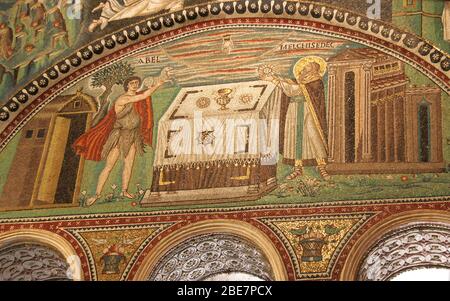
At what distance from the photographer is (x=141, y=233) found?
1588 centimetres

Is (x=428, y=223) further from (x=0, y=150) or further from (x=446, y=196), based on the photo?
(x=0, y=150)

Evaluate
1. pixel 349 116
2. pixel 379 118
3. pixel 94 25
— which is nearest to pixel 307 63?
pixel 349 116

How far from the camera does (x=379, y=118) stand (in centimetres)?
1633

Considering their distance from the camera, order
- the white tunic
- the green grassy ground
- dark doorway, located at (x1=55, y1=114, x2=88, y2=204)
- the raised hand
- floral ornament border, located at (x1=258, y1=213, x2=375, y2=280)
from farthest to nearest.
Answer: the raised hand → dark doorway, located at (x1=55, y1=114, x2=88, y2=204) → the white tunic → the green grassy ground → floral ornament border, located at (x1=258, y1=213, x2=375, y2=280)

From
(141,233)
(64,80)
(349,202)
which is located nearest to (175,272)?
(141,233)

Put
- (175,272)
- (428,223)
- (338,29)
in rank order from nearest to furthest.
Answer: (428,223)
(175,272)
(338,29)

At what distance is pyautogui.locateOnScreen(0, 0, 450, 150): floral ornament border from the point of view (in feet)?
56.1

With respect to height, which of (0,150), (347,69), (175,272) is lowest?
(175,272)

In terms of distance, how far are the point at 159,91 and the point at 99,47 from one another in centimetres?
132

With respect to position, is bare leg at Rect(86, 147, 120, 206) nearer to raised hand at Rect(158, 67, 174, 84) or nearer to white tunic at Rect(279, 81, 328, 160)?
raised hand at Rect(158, 67, 174, 84)

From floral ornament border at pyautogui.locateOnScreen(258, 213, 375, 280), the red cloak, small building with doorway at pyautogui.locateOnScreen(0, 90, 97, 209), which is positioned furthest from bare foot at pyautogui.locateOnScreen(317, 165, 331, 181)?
small building with doorway at pyautogui.locateOnScreen(0, 90, 97, 209)

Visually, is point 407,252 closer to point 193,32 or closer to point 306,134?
point 306,134

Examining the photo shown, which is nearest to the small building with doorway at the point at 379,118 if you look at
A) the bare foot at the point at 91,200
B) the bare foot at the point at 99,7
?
the bare foot at the point at 91,200

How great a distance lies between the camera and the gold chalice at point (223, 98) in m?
16.9
